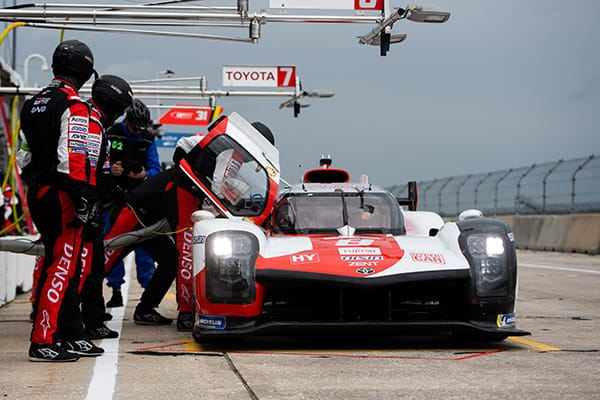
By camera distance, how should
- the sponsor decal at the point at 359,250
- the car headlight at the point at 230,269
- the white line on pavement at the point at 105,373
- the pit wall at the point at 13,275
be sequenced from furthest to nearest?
1. the pit wall at the point at 13,275
2. the sponsor decal at the point at 359,250
3. the car headlight at the point at 230,269
4. the white line on pavement at the point at 105,373

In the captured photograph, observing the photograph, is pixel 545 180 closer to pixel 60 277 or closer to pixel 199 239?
pixel 199 239

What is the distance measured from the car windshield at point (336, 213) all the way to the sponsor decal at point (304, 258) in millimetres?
1178

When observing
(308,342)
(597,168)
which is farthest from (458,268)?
(597,168)

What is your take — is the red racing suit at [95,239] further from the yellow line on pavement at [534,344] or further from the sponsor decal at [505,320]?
the yellow line on pavement at [534,344]

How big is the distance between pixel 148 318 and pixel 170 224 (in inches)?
32.1

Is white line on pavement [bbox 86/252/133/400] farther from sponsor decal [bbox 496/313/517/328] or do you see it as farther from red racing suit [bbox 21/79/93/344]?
sponsor decal [bbox 496/313/517/328]

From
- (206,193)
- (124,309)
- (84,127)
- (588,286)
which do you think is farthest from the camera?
(588,286)

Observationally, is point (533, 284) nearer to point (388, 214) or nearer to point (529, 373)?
point (388, 214)

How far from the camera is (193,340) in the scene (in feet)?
25.0

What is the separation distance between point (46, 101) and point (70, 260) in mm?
1005

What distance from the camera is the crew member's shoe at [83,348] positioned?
6.73 meters

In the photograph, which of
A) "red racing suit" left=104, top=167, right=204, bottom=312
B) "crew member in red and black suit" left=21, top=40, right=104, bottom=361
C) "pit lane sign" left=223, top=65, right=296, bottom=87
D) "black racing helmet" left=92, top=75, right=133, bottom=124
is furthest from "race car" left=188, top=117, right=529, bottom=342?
"pit lane sign" left=223, top=65, right=296, bottom=87

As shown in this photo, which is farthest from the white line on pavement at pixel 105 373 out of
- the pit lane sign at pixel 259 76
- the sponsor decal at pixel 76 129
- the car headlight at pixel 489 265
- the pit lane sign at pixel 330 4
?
the pit lane sign at pixel 259 76

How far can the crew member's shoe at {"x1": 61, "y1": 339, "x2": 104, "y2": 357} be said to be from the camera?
6.73 meters
